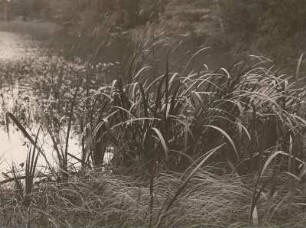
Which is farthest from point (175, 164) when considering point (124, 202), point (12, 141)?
point (12, 141)

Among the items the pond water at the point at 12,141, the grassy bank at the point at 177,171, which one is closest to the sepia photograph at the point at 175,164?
the grassy bank at the point at 177,171

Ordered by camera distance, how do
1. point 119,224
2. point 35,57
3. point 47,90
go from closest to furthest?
point 119,224 < point 47,90 < point 35,57

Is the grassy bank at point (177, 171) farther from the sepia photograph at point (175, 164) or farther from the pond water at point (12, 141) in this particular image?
the pond water at point (12, 141)

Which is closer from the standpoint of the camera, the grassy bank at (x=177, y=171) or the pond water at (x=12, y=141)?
the grassy bank at (x=177, y=171)

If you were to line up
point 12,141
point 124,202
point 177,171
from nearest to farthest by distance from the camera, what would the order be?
point 124,202 < point 177,171 < point 12,141

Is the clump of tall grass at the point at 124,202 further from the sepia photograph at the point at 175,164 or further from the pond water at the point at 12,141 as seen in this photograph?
the pond water at the point at 12,141

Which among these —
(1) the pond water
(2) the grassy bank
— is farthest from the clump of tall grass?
(1) the pond water

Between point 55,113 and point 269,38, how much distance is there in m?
9.48

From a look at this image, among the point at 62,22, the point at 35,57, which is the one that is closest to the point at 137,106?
the point at 35,57

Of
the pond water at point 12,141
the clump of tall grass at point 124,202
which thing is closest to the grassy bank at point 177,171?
the clump of tall grass at point 124,202

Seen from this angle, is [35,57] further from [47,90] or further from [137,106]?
[137,106]

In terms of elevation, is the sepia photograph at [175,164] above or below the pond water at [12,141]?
above

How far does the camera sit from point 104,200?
14.5 feet

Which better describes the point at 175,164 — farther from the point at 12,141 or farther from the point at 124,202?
the point at 12,141
